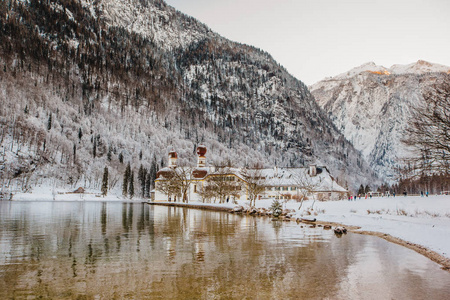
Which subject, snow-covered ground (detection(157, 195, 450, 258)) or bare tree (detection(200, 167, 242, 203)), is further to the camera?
bare tree (detection(200, 167, 242, 203))

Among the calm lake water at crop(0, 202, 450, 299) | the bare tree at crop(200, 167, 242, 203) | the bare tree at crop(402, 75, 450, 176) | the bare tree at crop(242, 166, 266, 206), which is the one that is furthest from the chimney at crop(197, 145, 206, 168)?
the calm lake water at crop(0, 202, 450, 299)

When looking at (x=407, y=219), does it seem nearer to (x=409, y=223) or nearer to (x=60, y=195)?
(x=409, y=223)

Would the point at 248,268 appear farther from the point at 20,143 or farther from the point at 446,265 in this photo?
the point at 20,143

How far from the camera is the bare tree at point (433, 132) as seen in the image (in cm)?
2753

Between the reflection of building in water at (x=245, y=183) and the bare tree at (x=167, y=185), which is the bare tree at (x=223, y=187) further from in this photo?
the bare tree at (x=167, y=185)

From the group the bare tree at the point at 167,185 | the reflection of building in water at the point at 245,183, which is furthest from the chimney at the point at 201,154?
the bare tree at the point at 167,185

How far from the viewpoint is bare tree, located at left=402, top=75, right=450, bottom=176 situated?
90.3ft

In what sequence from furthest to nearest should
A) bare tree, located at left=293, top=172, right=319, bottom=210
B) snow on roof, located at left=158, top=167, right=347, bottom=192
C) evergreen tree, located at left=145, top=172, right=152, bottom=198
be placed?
evergreen tree, located at left=145, top=172, right=152, bottom=198 → snow on roof, located at left=158, top=167, right=347, bottom=192 → bare tree, located at left=293, top=172, right=319, bottom=210

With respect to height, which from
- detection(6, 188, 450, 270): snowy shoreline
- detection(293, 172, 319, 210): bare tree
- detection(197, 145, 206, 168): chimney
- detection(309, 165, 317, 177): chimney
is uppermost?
detection(197, 145, 206, 168): chimney

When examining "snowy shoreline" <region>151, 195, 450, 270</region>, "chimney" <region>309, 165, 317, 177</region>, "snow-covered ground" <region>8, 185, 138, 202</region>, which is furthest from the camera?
"snow-covered ground" <region>8, 185, 138, 202</region>

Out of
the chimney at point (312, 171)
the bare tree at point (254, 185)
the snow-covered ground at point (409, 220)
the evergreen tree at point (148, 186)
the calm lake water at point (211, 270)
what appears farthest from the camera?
the evergreen tree at point (148, 186)

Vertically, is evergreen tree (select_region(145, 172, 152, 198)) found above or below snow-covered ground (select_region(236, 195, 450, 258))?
above

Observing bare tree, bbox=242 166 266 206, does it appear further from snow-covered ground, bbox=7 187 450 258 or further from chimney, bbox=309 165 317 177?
chimney, bbox=309 165 317 177

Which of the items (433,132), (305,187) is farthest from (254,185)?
(433,132)
